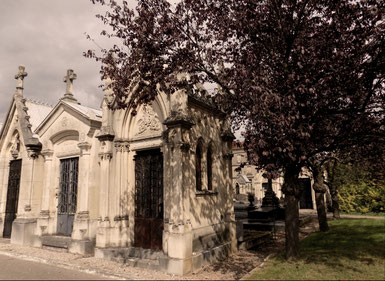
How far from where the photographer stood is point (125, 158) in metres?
10.0

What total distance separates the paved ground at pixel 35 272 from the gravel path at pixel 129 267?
0.23m

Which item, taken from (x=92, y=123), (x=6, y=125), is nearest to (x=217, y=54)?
(x=92, y=123)

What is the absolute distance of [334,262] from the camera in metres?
8.03

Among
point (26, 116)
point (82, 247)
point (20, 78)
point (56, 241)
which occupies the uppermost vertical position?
point (20, 78)

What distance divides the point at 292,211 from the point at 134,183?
5549 mm

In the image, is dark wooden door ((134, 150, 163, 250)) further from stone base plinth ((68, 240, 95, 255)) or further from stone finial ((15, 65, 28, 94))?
stone finial ((15, 65, 28, 94))

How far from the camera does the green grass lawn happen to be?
6.96 meters

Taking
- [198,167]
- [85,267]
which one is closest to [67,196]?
[85,267]

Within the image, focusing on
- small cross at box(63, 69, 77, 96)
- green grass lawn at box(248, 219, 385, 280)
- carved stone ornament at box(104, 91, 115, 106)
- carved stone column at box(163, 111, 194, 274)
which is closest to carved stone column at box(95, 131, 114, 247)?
carved stone ornament at box(104, 91, 115, 106)

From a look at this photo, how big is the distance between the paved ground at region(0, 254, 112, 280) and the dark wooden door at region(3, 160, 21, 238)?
5.54 metres

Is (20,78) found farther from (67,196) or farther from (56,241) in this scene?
(56,241)

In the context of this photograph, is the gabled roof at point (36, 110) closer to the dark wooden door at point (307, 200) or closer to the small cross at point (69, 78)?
the small cross at point (69, 78)

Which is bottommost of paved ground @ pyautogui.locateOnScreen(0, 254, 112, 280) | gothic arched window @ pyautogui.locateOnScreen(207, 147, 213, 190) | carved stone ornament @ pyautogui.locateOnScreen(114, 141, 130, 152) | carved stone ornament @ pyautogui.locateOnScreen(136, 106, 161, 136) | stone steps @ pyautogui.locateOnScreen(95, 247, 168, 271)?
paved ground @ pyautogui.locateOnScreen(0, 254, 112, 280)

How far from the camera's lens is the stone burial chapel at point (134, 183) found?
8.47 metres
